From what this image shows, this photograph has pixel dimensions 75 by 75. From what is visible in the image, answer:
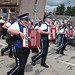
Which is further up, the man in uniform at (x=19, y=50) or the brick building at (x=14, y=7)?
the brick building at (x=14, y=7)

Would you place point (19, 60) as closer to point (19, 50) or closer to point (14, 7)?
point (19, 50)

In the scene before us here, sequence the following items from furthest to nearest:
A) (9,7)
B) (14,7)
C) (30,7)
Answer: (30,7)
(9,7)
(14,7)

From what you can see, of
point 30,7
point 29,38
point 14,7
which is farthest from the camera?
point 30,7

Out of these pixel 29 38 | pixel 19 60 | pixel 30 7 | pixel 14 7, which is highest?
pixel 30 7

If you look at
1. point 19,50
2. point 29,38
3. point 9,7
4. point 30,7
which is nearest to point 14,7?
point 9,7

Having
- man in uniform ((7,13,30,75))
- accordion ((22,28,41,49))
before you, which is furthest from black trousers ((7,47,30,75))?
accordion ((22,28,41,49))

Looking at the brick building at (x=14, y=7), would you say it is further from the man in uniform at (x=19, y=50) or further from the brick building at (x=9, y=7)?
the man in uniform at (x=19, y=50)

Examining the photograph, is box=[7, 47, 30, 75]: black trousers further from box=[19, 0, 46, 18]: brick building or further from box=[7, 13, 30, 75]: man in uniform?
box=[19, 0, 46, 18]: brick building

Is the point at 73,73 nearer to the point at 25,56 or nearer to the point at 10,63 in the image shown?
the point at 25,56

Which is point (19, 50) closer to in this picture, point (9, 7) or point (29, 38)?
point (29, 38)

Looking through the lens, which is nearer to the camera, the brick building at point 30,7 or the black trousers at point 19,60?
the black trousers at point 19,60

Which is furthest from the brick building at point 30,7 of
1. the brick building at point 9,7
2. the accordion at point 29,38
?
the accordion at point 29,38

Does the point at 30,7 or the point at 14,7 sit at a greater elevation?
the point at 30,7

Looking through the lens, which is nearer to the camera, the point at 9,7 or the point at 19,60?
the point at 19,60
